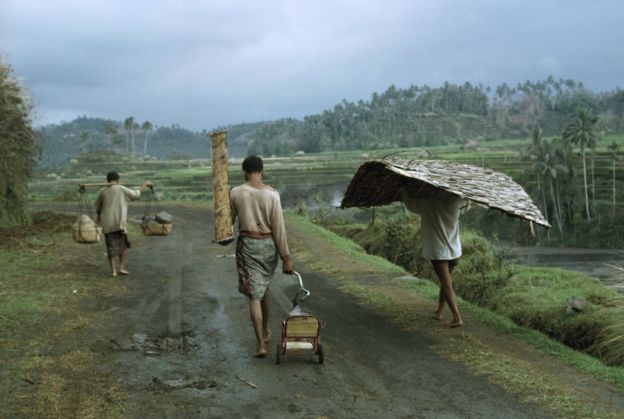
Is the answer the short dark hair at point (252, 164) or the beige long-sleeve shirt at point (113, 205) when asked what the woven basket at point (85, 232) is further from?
the short dark hair at point (252, 164)

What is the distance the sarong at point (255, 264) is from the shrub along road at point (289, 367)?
2.40ft

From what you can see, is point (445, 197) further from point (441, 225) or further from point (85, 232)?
point (85, 232)

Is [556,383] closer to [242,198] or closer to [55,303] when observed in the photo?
[242,198]

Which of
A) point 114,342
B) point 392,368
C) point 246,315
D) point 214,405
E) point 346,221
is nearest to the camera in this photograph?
point 214,405

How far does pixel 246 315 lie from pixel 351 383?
3096 millimetres

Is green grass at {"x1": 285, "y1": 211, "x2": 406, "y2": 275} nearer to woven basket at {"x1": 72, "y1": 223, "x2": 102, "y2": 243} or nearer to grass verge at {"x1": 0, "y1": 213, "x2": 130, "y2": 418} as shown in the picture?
grass verge at {"x1": 0, "y1": 213, "x2": 130, "y2": 418}

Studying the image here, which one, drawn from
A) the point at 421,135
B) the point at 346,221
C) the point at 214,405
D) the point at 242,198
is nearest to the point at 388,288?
the point at 242,198

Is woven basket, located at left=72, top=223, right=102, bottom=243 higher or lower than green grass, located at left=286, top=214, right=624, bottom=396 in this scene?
higher

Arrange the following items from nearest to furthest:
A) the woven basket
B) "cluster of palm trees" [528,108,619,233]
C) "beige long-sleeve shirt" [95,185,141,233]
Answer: "beige long-sleeve shirt" [95,185,141,233] → the woven basket → "cluster of palm trees" [528,108,619,233]

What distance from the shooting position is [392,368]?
6535mm

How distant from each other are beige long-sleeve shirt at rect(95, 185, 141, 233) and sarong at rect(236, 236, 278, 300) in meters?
5.05

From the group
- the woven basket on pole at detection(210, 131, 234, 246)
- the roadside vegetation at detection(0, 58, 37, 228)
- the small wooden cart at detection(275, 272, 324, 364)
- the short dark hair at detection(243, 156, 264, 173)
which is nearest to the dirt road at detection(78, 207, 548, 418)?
the small wooden cart at detection(275, 272, 324, 364)

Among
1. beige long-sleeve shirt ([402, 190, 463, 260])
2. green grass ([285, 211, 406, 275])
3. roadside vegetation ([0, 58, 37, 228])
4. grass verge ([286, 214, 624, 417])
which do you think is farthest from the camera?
roadside vegetation ([0, 58, 37, 228])

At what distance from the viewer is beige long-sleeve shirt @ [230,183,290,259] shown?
672 centimetres
